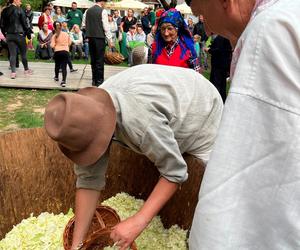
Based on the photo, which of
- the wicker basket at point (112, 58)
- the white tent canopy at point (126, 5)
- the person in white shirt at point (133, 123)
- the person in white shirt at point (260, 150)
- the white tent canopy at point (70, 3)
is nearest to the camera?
the person in white shirt at point (260, 150)

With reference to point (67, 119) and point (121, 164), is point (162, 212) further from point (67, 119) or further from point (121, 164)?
point (67, 119)

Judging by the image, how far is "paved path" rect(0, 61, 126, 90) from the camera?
315 inches

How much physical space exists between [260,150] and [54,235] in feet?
8.08

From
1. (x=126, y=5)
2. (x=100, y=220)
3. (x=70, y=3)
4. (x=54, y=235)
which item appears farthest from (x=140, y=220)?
(x=126, y=5)

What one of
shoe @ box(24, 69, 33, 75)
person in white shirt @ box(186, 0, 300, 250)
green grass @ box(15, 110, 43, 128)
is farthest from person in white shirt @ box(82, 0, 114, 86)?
person in white shirt @ box(186, 0, 300, 250)

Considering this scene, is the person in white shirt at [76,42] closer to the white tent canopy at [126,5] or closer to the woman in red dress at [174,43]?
the woman in red dress at [174,43]

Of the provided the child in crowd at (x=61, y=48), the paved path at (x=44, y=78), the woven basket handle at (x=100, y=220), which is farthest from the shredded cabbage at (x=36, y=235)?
the child in crowd at (x=61, y=48)

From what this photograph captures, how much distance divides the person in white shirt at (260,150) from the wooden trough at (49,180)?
1832 mm

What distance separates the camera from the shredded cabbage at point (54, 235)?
2816 mm

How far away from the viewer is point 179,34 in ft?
15.8

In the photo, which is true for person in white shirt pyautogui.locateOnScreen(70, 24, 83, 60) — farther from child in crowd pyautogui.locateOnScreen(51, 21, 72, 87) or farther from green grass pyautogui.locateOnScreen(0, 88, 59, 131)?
green grass pyautogui.locateOnScreen(0, 88, 59, 131)

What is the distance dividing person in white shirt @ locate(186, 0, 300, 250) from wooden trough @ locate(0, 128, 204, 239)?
6.01ft

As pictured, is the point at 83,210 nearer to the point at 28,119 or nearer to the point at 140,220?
the point at 140,220

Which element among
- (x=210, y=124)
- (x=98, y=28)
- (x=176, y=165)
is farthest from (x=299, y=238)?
(x=98, y=28)
